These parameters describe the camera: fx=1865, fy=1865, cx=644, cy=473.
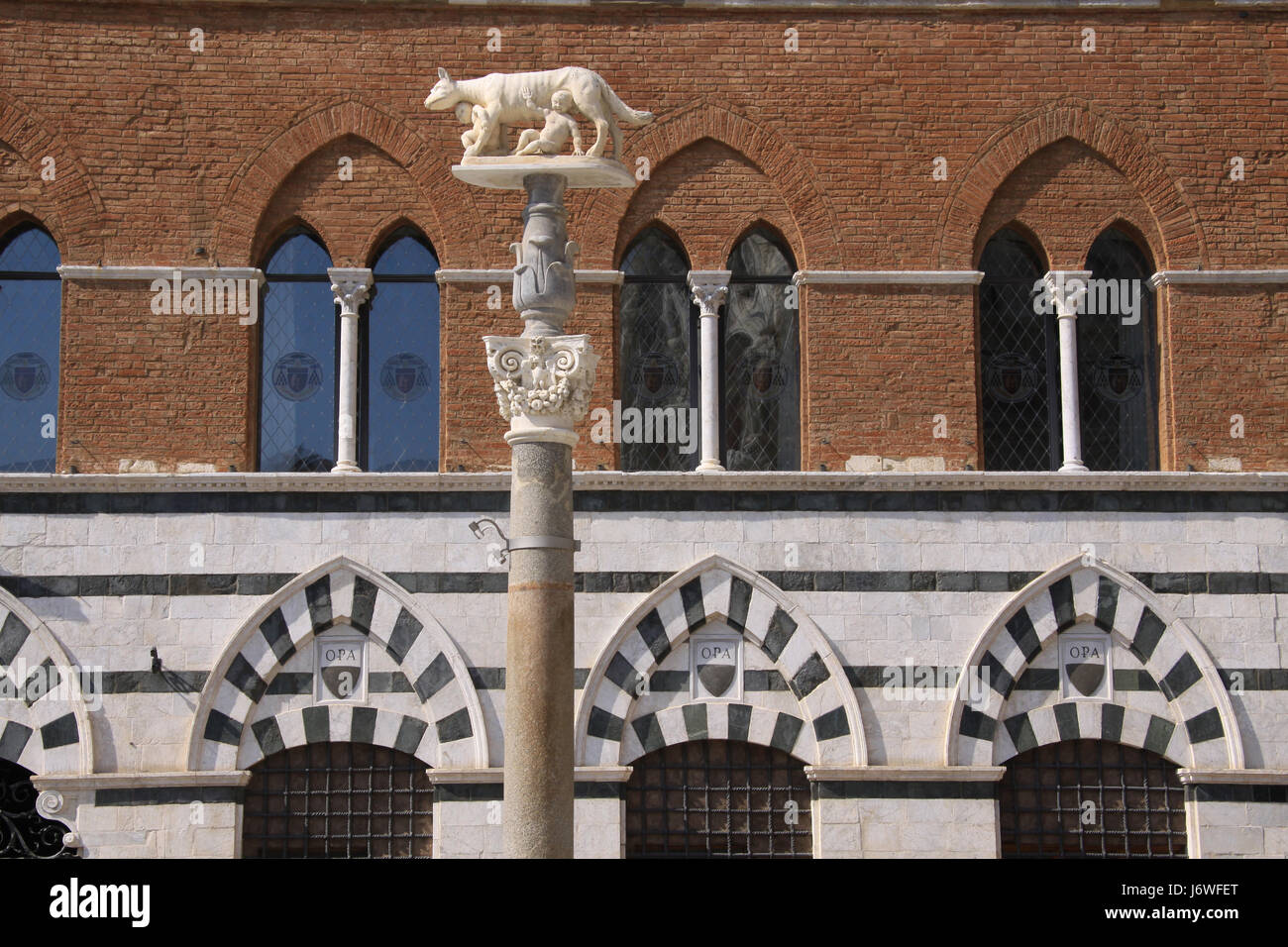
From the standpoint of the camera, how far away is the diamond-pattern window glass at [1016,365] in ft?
50.9

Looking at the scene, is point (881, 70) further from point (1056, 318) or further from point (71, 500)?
point (71, 500)

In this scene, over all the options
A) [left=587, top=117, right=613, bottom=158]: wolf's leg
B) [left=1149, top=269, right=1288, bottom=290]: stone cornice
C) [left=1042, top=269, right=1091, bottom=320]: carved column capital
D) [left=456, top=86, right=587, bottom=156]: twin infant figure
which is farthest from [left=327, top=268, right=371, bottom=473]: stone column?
[left=1149, top=269, right=1288, bottom=290]: stone cornice

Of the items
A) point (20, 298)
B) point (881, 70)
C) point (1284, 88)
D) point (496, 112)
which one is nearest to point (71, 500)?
point (20, 298)

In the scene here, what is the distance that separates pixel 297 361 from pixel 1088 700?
6999 millimetres

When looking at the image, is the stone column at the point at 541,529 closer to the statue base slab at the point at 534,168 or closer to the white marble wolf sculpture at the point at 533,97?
the statue base slab at the point at 534,168

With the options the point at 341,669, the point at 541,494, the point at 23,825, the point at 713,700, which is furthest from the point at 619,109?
the point at 23,825

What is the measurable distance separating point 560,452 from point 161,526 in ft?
18.9

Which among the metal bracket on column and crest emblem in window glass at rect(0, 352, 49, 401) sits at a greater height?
crest emblem in window glass at rect(0, 352, 49, 401)

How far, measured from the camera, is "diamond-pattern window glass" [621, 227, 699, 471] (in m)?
15.3

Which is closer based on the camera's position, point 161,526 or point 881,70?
point 161,526

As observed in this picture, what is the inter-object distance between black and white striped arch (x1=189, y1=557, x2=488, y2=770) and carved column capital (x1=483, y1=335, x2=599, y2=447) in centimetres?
477

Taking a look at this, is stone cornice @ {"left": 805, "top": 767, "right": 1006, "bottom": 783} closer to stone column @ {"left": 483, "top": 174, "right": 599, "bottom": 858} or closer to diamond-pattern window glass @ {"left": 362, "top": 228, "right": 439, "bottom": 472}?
diamond-pattern window glass @ {"left": 362, "top": 228, "right": 439, "bottom": 472}
